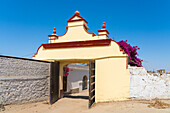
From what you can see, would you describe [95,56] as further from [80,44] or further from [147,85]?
[147,85]

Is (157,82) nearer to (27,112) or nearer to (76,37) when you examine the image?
(76,37)

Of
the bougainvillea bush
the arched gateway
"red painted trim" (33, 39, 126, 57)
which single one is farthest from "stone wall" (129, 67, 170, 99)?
the bougainvillea bush

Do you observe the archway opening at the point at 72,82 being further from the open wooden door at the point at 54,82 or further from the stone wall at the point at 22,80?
the stone wall at the point at 22,80

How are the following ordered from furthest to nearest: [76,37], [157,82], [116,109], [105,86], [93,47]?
1. [76,37]
2. [93,47]
3. [105,86]
4. [157,82]
5. [116,109]

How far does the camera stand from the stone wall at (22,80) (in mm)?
6758

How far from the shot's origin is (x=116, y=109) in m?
6.35

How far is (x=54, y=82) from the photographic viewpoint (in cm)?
908

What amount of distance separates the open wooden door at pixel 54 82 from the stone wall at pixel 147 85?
4891 mm

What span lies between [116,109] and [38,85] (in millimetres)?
4899

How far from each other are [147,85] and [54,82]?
5.80 metres

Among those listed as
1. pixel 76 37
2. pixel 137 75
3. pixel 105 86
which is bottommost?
pixel 105 86

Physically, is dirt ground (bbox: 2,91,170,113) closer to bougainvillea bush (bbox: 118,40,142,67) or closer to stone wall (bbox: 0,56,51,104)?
stone wall (bbox: 0,56,51,104)

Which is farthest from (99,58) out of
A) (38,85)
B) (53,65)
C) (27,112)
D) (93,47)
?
(27,112)

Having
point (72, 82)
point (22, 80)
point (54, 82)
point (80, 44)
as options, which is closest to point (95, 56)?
point (80, 44)
